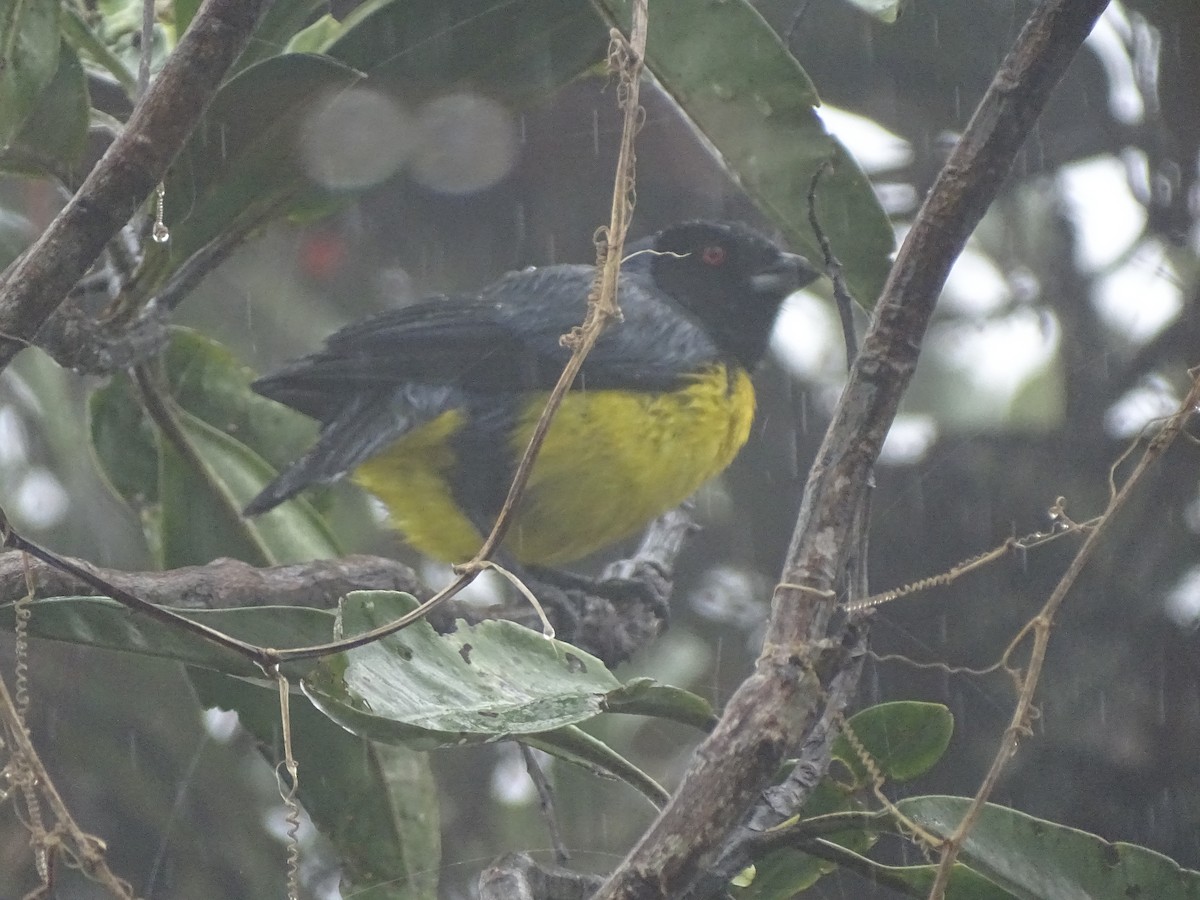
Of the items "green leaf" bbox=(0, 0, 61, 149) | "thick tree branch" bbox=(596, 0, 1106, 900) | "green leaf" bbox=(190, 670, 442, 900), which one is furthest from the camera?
"green leaf" bbox=(190, 670, 442, 900)

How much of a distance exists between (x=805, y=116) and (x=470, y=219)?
966 mm

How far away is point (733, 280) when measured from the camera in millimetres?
2174

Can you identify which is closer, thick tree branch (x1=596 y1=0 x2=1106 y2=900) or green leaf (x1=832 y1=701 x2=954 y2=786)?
thick tree branch (x1=596 y1=0 x2=1106 y2=900)

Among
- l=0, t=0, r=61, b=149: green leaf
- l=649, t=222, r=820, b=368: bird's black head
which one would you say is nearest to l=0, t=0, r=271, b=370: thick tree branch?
l=0, t=0, r=61, b=149: green leaf

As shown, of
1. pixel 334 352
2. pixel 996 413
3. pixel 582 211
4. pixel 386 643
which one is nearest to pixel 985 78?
pixel 996 413

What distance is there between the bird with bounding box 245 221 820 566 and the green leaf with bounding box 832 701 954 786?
2.69ft

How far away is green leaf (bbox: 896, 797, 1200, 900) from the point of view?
0.90 meters

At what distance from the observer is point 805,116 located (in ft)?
3.94

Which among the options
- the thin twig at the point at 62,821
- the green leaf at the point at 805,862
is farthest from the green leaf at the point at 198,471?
the green leaf at the point at 805,862

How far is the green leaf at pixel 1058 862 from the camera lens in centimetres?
90

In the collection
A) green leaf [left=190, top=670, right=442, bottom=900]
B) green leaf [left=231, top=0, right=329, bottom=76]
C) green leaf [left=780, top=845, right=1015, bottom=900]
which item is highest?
green leaf [left=231, top=0, right=329, bottom=76]

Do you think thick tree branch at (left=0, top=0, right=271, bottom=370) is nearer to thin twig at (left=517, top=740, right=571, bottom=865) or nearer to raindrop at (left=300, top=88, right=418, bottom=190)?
raindrop at (left=300, top=88, right=418, bottom=190)

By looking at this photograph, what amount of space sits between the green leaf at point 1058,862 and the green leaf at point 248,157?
78cm

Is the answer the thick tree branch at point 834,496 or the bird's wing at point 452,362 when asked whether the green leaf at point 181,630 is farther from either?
the bird's wing at point 452,362
